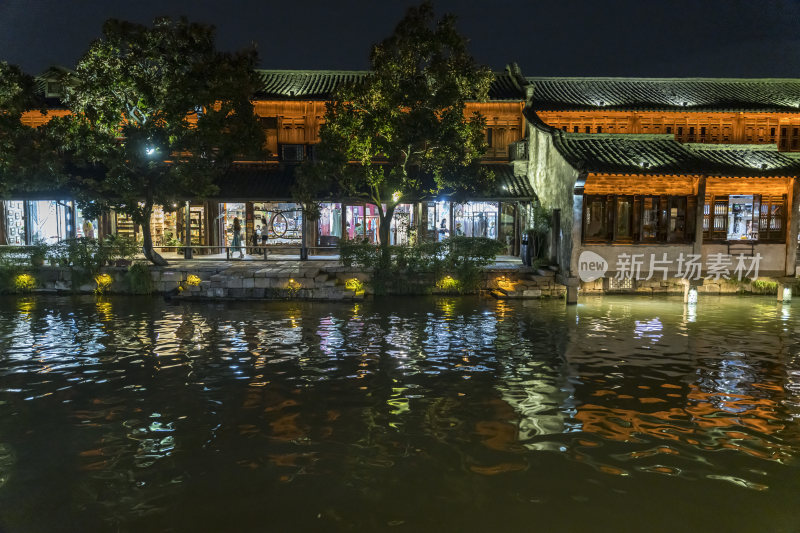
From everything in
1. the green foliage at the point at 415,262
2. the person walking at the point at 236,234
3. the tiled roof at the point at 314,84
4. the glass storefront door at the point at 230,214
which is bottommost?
the green foliage at the point at 415,262

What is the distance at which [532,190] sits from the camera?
966 inches

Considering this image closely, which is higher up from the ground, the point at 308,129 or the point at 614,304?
the point at 308,129

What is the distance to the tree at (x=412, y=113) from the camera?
64.1 ft

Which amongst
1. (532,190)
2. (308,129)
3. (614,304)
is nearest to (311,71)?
(308,129)

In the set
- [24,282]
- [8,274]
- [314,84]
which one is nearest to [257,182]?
[314,84]

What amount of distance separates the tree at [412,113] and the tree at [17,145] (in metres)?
11.5

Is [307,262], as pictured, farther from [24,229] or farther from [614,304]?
[24,229]

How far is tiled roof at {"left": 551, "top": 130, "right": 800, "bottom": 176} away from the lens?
18688mm

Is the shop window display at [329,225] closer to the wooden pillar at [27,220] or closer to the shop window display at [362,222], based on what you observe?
the shop window display at [362,222]

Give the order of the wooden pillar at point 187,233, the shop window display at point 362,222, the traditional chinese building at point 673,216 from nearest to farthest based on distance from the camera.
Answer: the traditional chinese building at point 673,216
the wooden pillar at point 187,233
the shop window display at point 362,222

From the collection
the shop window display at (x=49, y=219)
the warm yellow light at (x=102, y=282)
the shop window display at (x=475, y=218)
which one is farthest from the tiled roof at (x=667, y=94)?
the shop window display at (x=49, y=219)

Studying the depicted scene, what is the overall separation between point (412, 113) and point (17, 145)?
1607 centimetres

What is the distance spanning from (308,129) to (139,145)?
327 inches

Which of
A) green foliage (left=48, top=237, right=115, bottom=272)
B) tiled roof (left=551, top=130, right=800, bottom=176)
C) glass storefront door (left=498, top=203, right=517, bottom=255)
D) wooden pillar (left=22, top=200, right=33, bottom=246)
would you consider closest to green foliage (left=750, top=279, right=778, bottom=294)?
tiled roof (left=551, top=130, right=800, bottom=176)
